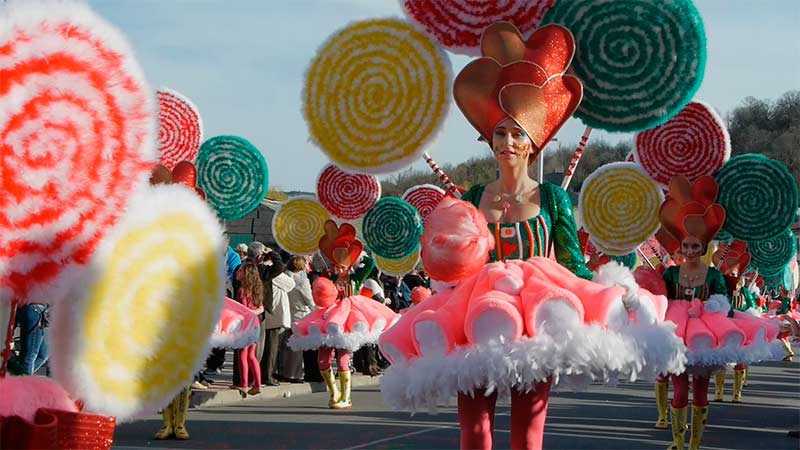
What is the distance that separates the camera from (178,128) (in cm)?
1105

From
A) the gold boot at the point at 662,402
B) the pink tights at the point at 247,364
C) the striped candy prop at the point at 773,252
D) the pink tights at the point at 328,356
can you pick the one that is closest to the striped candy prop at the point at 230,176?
the pink tights at the point at 247,364

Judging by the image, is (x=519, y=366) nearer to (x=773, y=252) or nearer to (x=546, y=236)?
(x=546, y=236)

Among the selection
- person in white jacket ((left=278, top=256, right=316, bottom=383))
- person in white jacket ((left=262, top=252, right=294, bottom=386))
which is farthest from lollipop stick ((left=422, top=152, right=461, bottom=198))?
person in white jacket ((left=278, top=256, right=316, bottom=383))

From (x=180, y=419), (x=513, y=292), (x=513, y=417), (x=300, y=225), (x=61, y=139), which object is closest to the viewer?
(x=61, y=139)

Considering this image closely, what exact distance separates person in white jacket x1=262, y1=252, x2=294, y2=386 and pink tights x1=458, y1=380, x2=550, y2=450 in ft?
35.0

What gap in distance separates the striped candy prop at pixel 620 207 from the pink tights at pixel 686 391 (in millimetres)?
3221

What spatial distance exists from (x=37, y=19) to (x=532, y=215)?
3463 mm

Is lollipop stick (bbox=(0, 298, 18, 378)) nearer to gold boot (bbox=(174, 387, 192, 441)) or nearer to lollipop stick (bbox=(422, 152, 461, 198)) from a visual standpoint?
lollipop stick (bbox=(422, 152, 461, 198))

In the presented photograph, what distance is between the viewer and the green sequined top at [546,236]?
544cm

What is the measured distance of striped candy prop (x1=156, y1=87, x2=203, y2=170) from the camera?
1091 centimetres

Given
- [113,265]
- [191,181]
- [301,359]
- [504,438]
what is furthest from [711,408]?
[113,265]

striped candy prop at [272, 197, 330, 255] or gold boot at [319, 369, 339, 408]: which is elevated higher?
striped candy prop at [272, 197, 330, 255]

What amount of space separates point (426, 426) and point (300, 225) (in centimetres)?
582

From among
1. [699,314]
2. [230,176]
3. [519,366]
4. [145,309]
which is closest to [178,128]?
[230,176]
